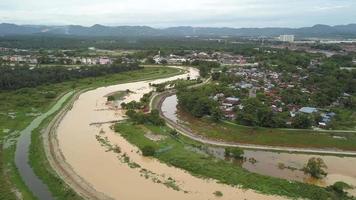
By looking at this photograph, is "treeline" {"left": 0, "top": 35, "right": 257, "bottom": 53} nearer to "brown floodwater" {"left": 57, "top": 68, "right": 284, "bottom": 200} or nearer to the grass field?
"brown floodwater" {"left": 57, "top": 68, "right": 284, "bottom": 200}

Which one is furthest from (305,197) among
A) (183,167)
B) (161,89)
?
(161,89)

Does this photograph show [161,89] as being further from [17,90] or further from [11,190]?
[11,190]

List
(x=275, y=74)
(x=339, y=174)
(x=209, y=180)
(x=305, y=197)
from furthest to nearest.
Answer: (x=275, y=74), (x=339, y=174), (x=209, y=180), (x=305, y=197)

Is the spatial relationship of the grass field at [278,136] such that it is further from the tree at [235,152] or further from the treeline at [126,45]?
the treeline at [126,45]

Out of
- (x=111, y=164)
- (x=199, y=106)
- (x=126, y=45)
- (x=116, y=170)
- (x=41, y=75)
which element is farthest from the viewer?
(x=126, y=45)

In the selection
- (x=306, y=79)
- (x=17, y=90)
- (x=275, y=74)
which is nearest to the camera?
(x=17, y=90)

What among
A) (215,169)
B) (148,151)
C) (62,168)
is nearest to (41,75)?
(148,151)

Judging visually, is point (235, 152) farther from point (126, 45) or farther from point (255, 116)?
point (126, 45)

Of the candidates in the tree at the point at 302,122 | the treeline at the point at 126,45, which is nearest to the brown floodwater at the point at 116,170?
the tree at the point at 302,122
